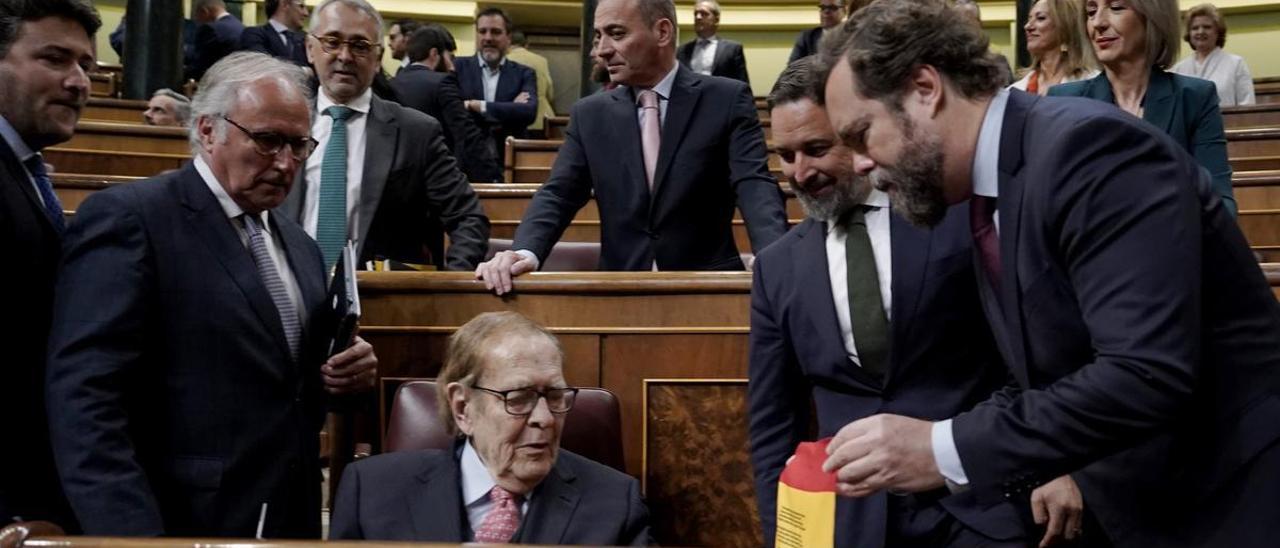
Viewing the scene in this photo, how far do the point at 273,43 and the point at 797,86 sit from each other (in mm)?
3754

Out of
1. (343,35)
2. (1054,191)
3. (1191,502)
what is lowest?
(1191,502)

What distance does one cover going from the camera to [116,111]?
645 centimetres

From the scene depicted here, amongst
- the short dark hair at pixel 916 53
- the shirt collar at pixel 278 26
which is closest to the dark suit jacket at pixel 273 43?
the shirt collar at pixel 278 26

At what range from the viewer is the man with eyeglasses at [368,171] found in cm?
300

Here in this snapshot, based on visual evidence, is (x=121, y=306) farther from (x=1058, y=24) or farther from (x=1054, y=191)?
(x=1058, y=24)

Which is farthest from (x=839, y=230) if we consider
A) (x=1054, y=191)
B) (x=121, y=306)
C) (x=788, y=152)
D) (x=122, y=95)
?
(x=122, y=95)

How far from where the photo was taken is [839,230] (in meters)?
2.04

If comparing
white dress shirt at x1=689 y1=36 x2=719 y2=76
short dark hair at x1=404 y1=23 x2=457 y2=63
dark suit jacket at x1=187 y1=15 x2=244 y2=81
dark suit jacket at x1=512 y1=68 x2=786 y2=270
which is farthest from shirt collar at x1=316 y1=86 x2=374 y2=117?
white dress shirt at x1=689 y1=36 x2=719 y2=76

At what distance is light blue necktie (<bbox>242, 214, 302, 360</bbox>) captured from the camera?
204 cm

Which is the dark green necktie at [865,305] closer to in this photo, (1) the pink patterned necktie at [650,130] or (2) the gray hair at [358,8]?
(1) the pink patterned necktie at [650,130]

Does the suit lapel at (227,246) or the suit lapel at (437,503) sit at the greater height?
the suit lapel at (227,246)

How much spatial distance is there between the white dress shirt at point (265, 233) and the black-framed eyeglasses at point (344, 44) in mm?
1036

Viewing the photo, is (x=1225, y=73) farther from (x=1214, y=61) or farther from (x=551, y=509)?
(x=551, y=509)

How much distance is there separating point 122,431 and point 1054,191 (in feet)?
3.96
